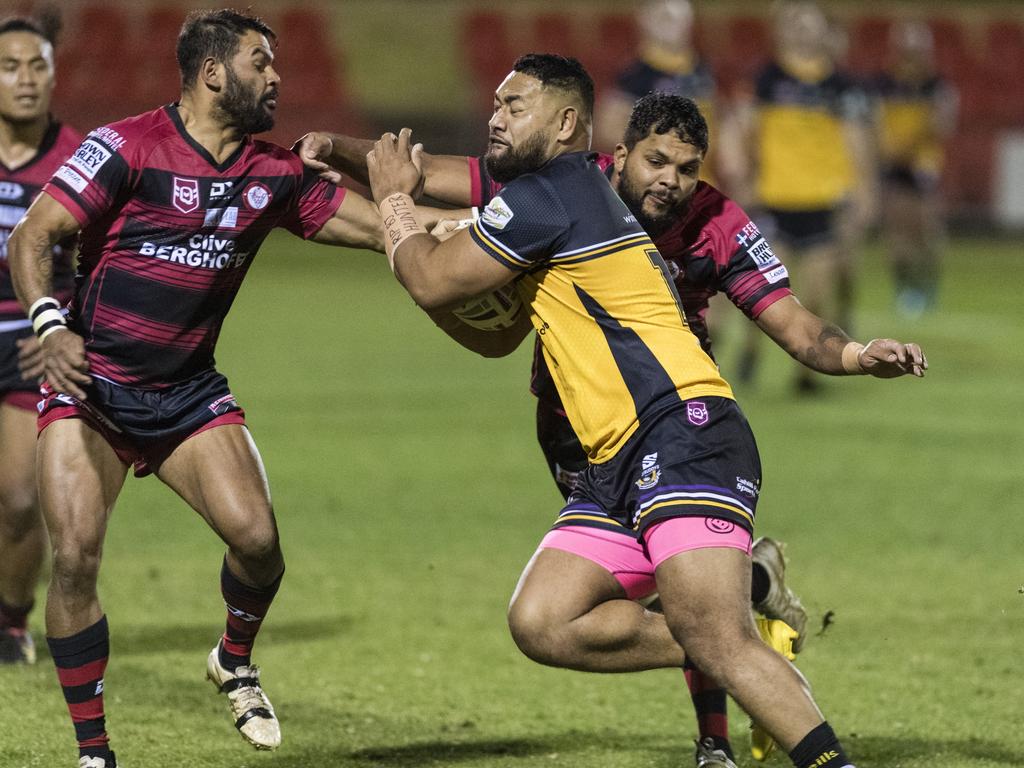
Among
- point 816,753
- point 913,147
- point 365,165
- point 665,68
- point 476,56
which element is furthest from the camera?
point 476,56

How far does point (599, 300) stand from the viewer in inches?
198

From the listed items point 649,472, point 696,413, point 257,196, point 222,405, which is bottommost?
point 222,405

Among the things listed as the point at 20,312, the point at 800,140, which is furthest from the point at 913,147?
the point at 20,312

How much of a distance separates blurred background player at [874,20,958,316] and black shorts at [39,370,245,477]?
643 inches

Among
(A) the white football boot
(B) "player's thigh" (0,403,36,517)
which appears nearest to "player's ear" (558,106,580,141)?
(A) the white football boot

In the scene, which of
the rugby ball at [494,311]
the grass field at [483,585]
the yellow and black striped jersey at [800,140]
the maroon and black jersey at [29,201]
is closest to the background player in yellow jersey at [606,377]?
the rugby ball at [494,311]

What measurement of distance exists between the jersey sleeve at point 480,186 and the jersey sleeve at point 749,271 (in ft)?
2.78

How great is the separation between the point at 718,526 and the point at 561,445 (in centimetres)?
110

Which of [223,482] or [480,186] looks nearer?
[223,482]

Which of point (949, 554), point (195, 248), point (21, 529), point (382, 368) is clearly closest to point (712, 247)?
point (195, 248)

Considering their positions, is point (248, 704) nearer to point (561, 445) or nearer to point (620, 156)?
point (561, 445)

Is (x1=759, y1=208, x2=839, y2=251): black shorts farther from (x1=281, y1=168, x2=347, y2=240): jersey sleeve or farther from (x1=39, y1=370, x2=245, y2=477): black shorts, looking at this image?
(x1=39, y1=370, x2=245, y2=477): black shorts

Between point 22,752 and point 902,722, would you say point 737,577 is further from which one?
point 22,752

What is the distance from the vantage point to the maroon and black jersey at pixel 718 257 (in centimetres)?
550
